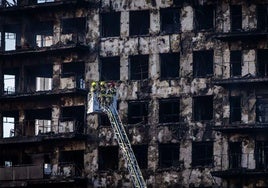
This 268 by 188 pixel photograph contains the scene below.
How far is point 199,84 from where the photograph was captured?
89812mm

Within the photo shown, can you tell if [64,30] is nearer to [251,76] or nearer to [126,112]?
[126,112]

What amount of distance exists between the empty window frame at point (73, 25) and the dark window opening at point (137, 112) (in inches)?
296

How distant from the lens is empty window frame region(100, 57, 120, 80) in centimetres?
9319

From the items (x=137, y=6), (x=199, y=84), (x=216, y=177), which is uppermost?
(x=137, y=6)

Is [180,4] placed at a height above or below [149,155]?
above

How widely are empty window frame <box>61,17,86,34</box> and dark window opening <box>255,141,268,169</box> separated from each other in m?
17.1

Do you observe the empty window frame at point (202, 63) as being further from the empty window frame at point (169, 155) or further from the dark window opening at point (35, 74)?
the dark window opening at point (35, 74)

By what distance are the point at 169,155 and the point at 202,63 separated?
7.25m

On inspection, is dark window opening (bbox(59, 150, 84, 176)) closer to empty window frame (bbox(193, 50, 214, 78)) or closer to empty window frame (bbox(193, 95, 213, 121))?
empty window frame (bbox(193, 95, 213, 121))

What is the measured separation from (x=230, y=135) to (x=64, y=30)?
16.7 meters

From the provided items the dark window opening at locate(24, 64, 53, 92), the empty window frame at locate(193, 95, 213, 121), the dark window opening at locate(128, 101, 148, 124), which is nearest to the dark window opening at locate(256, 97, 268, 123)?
the empty window frame at locate(193, 95, 213, 121)

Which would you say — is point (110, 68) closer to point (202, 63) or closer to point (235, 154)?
point (202, 63)

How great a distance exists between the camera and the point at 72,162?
303ft

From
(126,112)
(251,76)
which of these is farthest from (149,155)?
(251,76)
